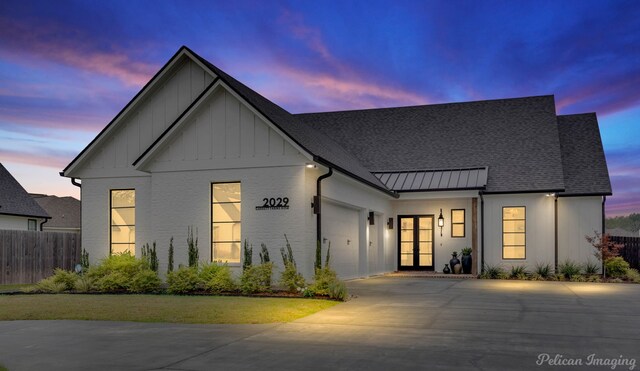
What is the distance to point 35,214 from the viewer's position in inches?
1303

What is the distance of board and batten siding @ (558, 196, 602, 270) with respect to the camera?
78.4 feet

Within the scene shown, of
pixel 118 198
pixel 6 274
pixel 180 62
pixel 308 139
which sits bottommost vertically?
pixel 6 274

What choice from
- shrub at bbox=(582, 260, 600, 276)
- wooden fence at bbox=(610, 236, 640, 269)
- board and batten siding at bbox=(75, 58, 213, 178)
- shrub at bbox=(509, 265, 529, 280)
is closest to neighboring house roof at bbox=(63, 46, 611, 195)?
shrub at bbox=(582, 260, 600, 276)

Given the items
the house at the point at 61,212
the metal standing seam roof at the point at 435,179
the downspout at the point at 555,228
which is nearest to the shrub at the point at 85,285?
the metal standing seam roof at the point at 435,179

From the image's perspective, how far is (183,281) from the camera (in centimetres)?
1583

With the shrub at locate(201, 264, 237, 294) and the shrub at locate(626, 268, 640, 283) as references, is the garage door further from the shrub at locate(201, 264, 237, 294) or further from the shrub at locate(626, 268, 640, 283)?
the shrub at locate(626, 268, 640, 283)

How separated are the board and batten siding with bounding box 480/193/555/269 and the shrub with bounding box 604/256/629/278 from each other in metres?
2.04

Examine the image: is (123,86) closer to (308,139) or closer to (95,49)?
(95,49)

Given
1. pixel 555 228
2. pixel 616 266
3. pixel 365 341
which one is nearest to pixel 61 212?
pixel 555 228

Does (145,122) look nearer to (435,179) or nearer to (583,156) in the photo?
(435,179)

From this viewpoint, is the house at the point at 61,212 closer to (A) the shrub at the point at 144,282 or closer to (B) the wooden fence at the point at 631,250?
(A) the shrub at the point at 144,282

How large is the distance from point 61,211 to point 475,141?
99.7 ft

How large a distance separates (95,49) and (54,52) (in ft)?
4.22

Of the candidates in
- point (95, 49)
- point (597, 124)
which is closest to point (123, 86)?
point (95, 49)
